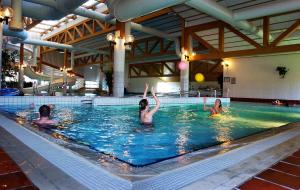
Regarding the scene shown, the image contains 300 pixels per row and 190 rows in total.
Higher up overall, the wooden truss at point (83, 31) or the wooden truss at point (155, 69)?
the wooden truss at point (83, 31)

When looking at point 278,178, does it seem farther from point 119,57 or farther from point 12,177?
point 119,57

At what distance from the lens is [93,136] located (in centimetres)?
424

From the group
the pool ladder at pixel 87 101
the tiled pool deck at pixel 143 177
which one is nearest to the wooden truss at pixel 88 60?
the pool ladder at pixel 87 101

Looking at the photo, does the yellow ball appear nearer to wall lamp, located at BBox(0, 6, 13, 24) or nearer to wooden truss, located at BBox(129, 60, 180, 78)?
wooden truss, located at BBox(129, 60, 180, 78)

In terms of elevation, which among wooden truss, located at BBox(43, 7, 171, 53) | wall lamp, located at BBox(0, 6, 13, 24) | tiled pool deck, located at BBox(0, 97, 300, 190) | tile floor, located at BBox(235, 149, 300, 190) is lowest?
tile floor, located at BBox(235, 149, 300, 190)

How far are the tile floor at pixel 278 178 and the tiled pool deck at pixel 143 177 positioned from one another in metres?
0.05

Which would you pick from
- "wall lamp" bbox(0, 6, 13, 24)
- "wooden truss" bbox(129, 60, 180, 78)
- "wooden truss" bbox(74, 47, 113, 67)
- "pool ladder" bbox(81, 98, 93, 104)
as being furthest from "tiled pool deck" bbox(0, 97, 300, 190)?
"wooden truss" bbox(74, 47, 113, 67)

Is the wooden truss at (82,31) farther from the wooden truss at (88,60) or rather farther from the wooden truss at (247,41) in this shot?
the wooden truss at (247,41)

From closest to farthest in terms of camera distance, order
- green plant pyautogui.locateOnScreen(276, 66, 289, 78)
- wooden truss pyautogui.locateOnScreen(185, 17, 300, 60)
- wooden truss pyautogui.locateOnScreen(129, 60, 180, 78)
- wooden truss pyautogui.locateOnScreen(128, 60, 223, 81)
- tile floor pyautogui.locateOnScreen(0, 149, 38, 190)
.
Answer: tile floor pyautogui.locateOnScreen(0, 149, 38, 190)
wooden truss pyautogui.locateOnScreen(185, 17, 300, 60)
green plant pyautogui.locateOnScreen(276, 66, 289, 78)
wooden truss pyautogui.locateOnScreen(128, 60, 223, 81)
wooden truss pyautogui.locateOnScreen(129, 60, 180, 78)

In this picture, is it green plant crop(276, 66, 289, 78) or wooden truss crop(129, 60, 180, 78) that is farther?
wooden truss crop(129, 60, 180, 78)

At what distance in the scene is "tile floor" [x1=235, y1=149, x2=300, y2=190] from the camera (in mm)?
1597

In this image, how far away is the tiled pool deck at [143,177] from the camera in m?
1.57

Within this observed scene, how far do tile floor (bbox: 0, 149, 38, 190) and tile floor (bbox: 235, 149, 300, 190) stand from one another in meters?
1.27

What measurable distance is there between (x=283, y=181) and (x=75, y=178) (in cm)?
138
